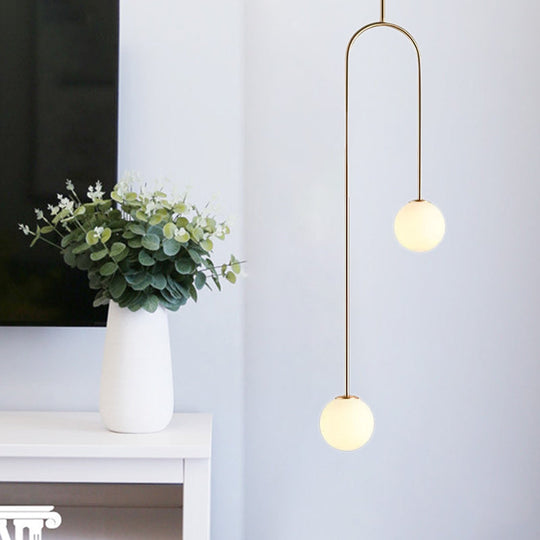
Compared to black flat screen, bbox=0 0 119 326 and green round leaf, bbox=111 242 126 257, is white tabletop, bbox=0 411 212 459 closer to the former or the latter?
black flat screen, bbox=0 0 119 326

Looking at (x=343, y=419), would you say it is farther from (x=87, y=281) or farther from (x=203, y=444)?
(x=87, y=281)

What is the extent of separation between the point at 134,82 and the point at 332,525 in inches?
A: 44.3

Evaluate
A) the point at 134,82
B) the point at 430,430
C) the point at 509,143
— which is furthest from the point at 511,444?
the point at 134,82

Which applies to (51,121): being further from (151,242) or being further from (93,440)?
(93,440)

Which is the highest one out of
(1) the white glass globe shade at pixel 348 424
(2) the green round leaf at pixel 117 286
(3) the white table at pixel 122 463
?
(2) the green round leaf at pixel 117 286

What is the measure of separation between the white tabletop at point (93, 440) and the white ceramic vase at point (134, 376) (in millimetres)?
30

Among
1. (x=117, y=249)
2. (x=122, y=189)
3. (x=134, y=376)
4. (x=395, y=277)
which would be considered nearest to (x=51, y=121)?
(x=122, y=189)

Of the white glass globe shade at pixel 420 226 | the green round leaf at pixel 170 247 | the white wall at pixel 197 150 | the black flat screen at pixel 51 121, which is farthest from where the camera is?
the white wall at pixel 197 150

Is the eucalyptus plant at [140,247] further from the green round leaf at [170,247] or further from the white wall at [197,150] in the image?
the white wall at [197,150]

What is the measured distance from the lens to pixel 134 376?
1.40 metres

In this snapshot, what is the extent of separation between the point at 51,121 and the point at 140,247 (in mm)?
407

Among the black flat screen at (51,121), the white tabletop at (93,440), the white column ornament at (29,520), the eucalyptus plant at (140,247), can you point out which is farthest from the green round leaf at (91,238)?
the white column ornament at (29,520)

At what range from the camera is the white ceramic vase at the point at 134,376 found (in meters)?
1.40

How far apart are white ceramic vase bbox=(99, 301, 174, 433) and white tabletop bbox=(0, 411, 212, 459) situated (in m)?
0.03
